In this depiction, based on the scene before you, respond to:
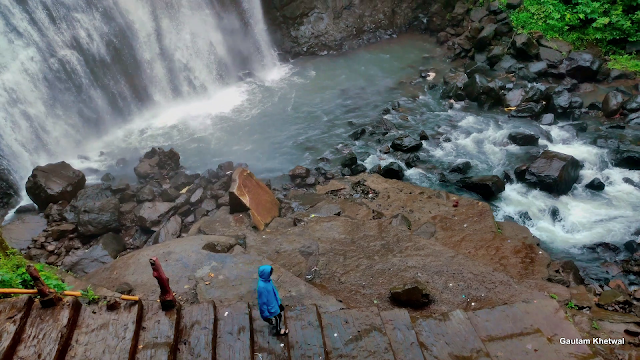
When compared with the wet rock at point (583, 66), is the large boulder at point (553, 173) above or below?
below

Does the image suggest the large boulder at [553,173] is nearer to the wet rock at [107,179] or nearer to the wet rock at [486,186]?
the wet rock at [486,186]

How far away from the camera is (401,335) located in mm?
5402

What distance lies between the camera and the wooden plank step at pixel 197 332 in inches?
193

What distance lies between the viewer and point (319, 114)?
14945 mm

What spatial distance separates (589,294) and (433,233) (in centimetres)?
283

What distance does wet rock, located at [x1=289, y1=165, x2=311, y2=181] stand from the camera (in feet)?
37.7

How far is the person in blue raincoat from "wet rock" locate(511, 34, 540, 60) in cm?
1434

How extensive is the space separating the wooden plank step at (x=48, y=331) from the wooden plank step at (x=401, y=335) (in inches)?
151

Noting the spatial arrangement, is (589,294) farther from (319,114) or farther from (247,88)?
(247,88)

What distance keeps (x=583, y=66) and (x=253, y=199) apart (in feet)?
40.0

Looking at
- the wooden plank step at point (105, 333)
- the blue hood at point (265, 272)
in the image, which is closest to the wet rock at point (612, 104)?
the blue hood at point (265, 272)

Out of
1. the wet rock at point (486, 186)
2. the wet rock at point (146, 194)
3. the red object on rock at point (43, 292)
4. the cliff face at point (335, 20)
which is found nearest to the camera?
the red object on rock at point (43, 292)

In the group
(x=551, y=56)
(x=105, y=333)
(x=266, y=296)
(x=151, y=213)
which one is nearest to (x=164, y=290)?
(x=105, y=333)

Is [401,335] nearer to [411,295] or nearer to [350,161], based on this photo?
[411,295]
